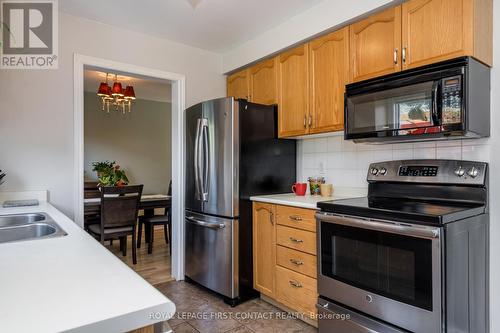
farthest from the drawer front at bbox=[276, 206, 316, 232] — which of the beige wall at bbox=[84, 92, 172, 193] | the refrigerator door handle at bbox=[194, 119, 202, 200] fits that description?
the beige wall at bbox=[84, 92, 172, 193]

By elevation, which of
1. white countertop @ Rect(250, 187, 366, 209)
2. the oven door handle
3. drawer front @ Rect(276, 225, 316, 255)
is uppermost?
white countertop @ Rect(250, 187, 366, 209)

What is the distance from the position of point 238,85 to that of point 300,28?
38.5 inches

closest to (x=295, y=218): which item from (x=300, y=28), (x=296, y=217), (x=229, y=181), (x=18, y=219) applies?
(x=296, y=217)

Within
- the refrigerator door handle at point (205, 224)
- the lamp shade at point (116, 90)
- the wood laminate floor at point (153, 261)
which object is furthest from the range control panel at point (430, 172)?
the lamp shade at point (116, 90)

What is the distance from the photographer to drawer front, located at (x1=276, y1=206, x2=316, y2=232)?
2.11 meters

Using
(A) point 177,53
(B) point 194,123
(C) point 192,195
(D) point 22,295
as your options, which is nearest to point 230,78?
(A) point 177,53

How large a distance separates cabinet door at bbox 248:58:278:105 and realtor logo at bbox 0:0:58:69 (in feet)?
5.56

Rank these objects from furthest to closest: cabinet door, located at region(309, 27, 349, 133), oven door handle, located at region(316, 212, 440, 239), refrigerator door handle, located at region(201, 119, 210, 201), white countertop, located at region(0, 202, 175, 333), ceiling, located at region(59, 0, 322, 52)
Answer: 1. refrigerator door handle, located at region(201, 119, 210, 201)
2. ceiling, located at region(59, 0, 322, 52)
3. cabinet door, located at region(309, 27, 349, 133)
4. oven door handle, located at region(316, 212, 440, 239)
5. white countertop, located at region(0, 202, 175, 333)

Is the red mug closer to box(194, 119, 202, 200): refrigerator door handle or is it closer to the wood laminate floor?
box(194, 119, 202, 200): refrigerator door handle

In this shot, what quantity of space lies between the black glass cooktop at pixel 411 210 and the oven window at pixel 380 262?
9 centimetres

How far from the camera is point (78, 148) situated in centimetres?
257

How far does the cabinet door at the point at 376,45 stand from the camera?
1.92 m

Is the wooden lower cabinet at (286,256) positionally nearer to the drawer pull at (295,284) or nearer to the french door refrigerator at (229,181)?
the drawer pull at (295,284)

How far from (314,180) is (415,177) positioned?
94 centimetres
